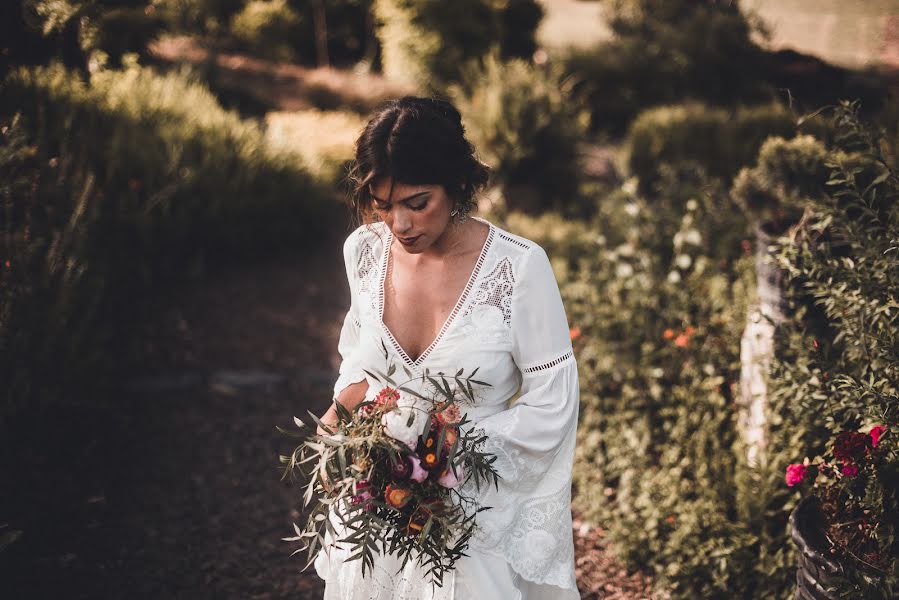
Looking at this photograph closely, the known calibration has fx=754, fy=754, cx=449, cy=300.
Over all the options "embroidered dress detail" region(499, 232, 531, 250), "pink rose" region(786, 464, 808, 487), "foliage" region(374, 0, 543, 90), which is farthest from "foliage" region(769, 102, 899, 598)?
"foliage" region(374, 0, 543, 90)

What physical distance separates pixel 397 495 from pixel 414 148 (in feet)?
3.02

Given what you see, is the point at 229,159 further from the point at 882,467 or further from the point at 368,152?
the point at 882,467

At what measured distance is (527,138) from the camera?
24.8 feet

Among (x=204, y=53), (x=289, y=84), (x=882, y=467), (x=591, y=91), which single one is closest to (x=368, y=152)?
(x=882, y=467)

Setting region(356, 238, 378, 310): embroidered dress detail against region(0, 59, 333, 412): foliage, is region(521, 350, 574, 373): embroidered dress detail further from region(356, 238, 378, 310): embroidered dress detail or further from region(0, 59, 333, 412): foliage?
region(0, 59, 333, 412): foliage

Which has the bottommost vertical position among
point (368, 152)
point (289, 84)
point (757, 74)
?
point (289, 84)

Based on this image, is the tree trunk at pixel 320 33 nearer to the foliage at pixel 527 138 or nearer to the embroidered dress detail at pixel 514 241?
the foliage at pixel 527 138

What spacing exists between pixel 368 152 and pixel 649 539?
2518 millimetres

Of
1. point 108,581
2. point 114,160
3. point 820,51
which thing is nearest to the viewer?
point 108,581

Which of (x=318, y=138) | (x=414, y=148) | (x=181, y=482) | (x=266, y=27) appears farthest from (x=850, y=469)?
(x=266, y=27)

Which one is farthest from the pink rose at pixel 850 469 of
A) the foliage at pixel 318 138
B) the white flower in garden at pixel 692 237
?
the foliage at pixel 318 138

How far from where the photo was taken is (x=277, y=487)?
14.0ft

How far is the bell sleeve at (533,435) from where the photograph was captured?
2162 mm

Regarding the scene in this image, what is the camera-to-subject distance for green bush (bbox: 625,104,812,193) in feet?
25.9
